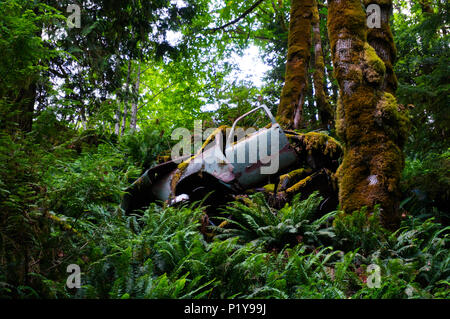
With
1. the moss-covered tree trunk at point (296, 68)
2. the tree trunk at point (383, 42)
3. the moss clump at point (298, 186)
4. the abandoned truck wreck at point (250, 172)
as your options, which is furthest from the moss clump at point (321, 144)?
the moss-covered tree trunk at point (296, 68)

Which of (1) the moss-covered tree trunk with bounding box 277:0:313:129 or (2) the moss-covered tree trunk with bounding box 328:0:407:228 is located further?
(1) the moss-covered tree trunk with bounding box 277:0:313:129

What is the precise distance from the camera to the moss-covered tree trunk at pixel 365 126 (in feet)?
14.0

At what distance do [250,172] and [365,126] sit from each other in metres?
1.93

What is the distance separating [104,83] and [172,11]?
344cm

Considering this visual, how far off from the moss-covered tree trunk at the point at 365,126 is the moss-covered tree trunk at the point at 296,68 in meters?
3.58

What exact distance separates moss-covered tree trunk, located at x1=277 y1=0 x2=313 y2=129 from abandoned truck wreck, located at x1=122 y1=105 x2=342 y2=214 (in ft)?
9.06

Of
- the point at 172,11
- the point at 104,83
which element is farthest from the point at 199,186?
the point at 172,11

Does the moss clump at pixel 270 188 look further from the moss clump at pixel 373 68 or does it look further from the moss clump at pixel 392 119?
the moss clump at pixel 373 68

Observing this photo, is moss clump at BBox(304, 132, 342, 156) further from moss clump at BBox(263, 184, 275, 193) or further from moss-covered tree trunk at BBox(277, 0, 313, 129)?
moss-covered tree trunk at BBox(277, 0, 313, 129)

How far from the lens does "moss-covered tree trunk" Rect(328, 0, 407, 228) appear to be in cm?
425

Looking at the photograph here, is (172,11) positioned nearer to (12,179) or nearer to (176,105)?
(12,179)

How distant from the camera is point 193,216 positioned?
430cm

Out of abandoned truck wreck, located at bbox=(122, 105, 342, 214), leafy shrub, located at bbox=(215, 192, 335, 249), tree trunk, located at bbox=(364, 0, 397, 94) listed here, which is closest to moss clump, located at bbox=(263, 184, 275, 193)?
abandoned truck wreck, located at bbox=(122, 105, 342, 214)

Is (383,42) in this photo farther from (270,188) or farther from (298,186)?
(270,188)
